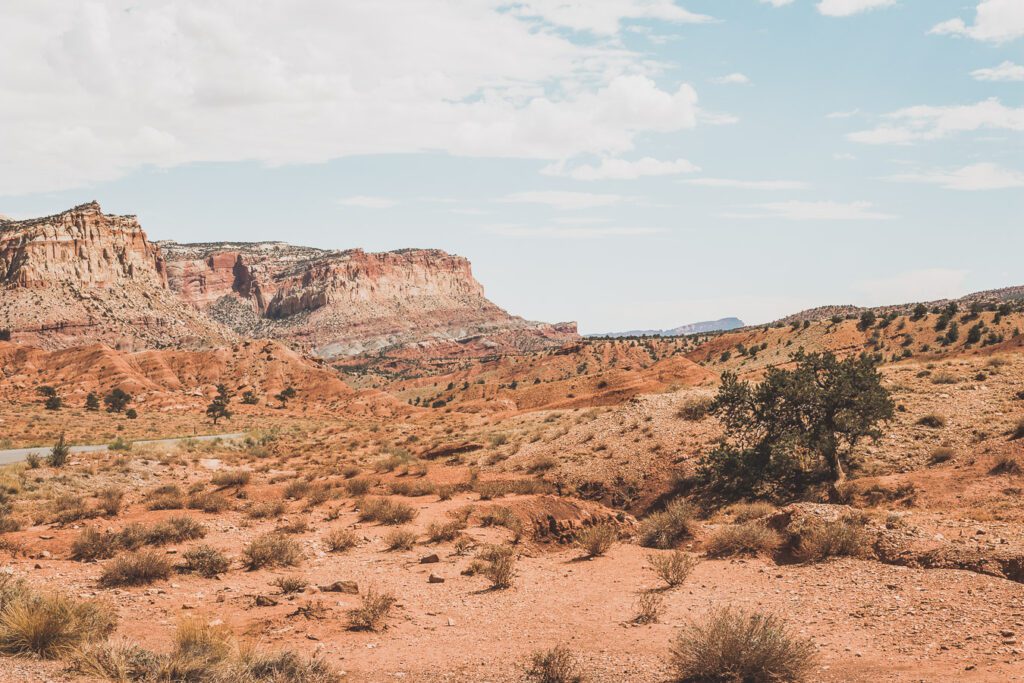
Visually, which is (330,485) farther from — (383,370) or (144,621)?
(383,370)

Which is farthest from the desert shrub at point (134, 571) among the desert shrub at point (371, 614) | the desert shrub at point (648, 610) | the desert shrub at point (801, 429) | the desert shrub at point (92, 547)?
the desert shrub at point (801, 429)

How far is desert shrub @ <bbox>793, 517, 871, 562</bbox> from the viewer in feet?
45.1

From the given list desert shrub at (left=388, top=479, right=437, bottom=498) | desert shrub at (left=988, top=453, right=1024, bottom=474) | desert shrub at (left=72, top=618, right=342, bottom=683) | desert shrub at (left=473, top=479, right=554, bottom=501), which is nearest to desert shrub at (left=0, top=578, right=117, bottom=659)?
desert shrub at (left=72, top=618, right=342, bottom=683)

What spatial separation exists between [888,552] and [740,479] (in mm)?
9042

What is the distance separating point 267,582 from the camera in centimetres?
1425

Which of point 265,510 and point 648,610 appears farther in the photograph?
point 265,510

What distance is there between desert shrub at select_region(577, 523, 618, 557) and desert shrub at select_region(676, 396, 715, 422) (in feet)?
44.5

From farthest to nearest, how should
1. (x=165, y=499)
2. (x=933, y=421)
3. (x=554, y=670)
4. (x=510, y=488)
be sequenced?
(x=510, y=488) < (x=933, y=421) < (x=165, y=499) < (x=554, y=670)

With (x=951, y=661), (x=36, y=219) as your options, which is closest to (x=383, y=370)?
(x=36, y=219)

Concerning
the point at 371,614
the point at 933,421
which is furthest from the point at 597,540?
the point at 933,421

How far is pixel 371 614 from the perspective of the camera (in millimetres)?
11570

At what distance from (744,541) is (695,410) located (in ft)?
49.1

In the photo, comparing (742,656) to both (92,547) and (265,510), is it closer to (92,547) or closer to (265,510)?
(92,547)

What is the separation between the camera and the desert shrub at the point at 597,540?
53.9 ft
